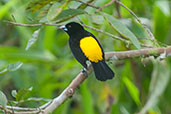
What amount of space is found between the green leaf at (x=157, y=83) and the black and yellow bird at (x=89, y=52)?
2.48ft

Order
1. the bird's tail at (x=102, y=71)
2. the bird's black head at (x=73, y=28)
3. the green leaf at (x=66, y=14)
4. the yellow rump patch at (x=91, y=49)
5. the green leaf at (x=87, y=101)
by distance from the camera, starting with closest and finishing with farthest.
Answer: the green leaf at (x=66, y=14)
the bird's tail at (x=102, y=71)
the yellow rump patch at (x=91, y=49)
the bird's black head at (x=73, y=28)
the green leaf at (x=87, y=101)

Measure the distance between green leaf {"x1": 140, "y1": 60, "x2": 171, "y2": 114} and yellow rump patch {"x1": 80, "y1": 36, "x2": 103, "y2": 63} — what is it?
80cm

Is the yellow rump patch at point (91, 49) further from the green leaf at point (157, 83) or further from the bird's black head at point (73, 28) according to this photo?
the green leaf at point (157, 83)

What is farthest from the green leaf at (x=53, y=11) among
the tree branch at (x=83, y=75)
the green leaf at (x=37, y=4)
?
the tree branch at (x=83, y=75)

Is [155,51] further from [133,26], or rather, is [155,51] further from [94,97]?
[94,97]

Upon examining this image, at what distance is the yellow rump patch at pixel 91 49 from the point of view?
7.79 feet

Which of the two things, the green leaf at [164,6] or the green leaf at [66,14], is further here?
the green leaf at [164,6]

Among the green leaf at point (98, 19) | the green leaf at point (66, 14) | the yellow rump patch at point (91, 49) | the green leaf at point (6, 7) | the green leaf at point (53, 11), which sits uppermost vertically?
the green leaf at point (53, 11)

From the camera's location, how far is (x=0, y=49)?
3779 mm

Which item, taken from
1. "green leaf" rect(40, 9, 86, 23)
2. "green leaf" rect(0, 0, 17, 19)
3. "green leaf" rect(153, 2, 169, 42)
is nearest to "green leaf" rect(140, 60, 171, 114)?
"green leaf" rect(153, 2, 169, 42)

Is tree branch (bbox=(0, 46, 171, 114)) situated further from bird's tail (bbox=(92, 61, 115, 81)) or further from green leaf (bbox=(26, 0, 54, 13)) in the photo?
green leaf (bbox=(26, 0, 54, 13))

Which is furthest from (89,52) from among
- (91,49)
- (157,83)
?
(157,83)

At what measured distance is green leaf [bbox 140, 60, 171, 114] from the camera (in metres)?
3.04

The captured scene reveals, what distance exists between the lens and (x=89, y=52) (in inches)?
95.9
